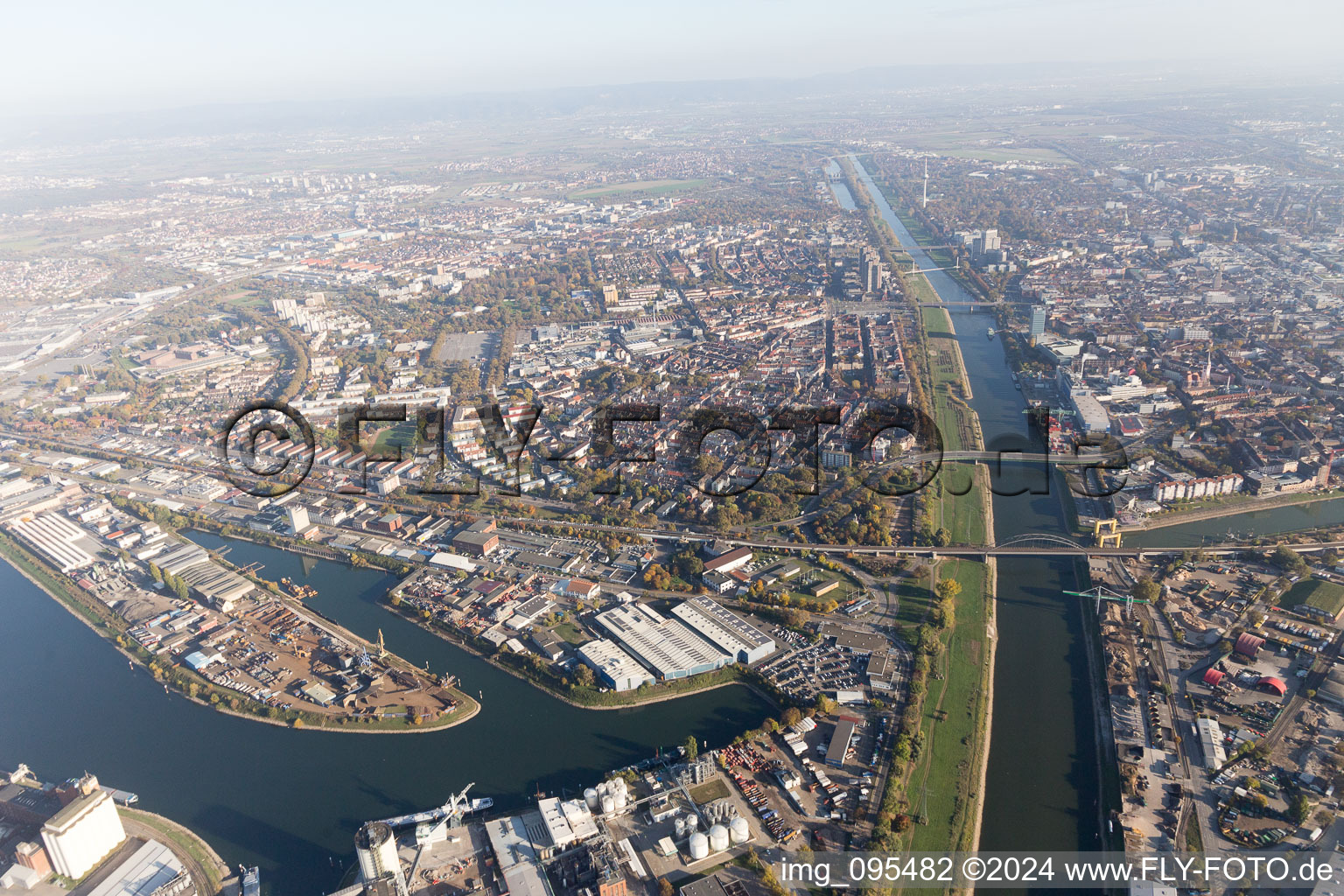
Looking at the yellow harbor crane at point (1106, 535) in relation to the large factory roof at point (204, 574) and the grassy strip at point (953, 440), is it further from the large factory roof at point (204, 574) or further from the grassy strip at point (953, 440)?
the large factory roof at point (204, 574)

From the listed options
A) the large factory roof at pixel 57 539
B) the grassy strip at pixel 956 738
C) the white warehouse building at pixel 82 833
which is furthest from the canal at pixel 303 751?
the large factory roof at pixel 57 539

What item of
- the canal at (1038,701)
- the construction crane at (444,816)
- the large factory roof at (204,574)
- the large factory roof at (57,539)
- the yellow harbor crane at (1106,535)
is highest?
the large factory roof at (57,539)

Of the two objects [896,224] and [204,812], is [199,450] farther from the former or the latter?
[896,224]

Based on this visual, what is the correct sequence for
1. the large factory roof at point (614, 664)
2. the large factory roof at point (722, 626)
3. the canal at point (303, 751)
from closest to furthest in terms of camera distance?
the canal at point (303, 751) → the large factory roof at point (614, 664) → the large factory roof at point (722, 626)

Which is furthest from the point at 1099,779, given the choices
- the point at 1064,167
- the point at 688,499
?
the point at 1064,167

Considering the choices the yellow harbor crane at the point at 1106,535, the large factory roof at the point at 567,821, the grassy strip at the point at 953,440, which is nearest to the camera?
the large factory roof at the point at 567,821

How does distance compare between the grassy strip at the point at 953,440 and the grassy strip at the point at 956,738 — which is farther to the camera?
the grassy strip at the point at 953,440
